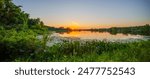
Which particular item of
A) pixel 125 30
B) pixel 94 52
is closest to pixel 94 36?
pixel 94 52

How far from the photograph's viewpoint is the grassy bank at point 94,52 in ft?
21.6

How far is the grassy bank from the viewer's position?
659 cm

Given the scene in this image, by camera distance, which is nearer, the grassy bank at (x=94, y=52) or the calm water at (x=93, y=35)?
the grassy bank at (x=94, y=52)

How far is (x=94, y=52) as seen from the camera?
270 inches

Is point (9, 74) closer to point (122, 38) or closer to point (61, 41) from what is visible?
point (61, 41)

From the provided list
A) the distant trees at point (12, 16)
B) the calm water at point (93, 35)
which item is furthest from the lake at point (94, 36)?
the distant trees at point (12, 16)

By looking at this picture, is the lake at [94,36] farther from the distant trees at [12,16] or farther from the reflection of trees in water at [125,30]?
the distant trees at [12,16]

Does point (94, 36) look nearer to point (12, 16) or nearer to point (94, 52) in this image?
point (94, 52)

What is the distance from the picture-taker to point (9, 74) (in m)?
6.43

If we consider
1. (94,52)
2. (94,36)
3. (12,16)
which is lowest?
(94,52)

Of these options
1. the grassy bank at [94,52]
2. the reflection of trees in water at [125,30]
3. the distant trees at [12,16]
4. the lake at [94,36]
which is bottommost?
the grassy bank at [94,52]

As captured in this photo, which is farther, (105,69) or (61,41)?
(61,41)

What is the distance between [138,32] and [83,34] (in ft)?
2.60

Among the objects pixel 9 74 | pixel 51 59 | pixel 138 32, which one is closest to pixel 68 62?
pixel 51 59
